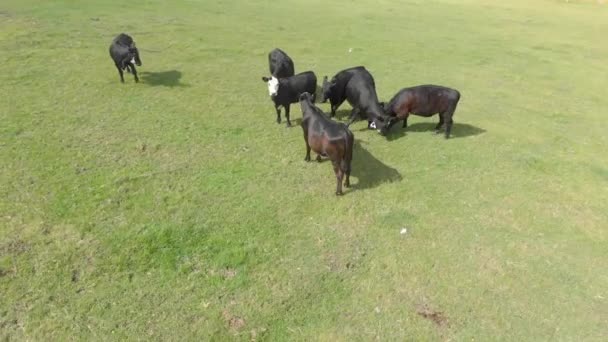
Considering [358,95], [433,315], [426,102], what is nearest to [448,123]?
[426,102]

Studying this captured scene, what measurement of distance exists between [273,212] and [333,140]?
55.6 inches

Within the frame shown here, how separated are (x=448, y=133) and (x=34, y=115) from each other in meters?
8.56

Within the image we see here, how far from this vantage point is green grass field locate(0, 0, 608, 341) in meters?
5.07

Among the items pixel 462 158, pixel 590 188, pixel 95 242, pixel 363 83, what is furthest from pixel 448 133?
pixel 95 242

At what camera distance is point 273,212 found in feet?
22.0

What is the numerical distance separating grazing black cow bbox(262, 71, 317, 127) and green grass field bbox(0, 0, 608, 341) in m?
0.52

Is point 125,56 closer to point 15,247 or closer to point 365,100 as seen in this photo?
point 365,100

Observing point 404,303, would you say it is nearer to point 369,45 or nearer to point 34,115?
point 34,115

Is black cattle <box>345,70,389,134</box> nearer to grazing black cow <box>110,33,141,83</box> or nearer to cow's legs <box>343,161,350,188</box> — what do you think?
cow's legs <box>343,161,350,188</box>

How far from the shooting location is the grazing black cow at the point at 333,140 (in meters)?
6.68

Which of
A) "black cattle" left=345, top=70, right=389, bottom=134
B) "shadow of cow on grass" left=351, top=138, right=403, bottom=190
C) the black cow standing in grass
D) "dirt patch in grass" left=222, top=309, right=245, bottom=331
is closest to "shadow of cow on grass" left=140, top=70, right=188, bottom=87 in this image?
the black cow standing in grass

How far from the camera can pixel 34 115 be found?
9.13 meters

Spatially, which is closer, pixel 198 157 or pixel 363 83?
pixel 198 157

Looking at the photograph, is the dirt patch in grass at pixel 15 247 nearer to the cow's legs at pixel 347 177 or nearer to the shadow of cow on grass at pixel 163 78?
the cow's legs at pixel 347 177
